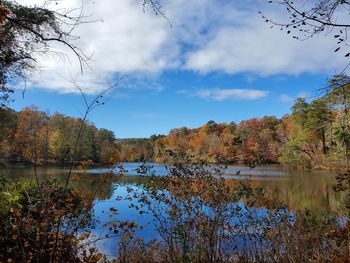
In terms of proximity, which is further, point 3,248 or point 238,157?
point 238,157

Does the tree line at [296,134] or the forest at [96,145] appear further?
the tree line at [296,134]

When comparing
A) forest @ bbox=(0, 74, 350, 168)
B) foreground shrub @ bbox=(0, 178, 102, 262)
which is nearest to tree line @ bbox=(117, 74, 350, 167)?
forest @ bbox=(0, 74, 350, 168)

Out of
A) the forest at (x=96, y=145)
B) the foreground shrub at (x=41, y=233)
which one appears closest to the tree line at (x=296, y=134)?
the forest at (x=96, y=145)

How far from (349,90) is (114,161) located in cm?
293

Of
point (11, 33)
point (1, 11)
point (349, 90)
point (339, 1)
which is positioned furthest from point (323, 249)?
point (11, 33)

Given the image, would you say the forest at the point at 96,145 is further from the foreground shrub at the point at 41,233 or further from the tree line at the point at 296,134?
the tree line at the point at 296,134

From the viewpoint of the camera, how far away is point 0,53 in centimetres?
630

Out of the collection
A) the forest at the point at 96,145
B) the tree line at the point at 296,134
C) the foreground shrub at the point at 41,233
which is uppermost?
the tree line at the point at 296,134

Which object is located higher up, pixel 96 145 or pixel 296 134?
pixel 296 134

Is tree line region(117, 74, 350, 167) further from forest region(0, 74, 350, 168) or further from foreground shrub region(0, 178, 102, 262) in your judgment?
foreground shrub region(0, 178, 102, 262)

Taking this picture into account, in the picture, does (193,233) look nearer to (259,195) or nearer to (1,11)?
(259,195)

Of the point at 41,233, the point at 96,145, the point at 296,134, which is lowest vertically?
the point at 41,233

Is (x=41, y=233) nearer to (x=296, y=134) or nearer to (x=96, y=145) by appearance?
(x=96, y=145)

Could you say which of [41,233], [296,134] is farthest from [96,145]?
[296,134]
